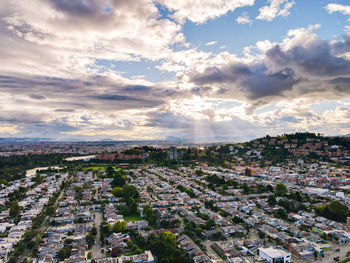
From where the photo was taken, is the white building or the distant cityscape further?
the distant cityscape

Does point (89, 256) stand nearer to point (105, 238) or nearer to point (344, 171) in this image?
point (105, 238)

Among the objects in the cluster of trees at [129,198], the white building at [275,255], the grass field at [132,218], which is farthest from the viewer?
the cluster of trees at [129,198]

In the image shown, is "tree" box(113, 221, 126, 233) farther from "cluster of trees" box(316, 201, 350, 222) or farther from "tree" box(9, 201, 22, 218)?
"cluster of trees" box(316, 201, 350, 222)

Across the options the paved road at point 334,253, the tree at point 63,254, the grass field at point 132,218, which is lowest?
the paved road at point 334,253

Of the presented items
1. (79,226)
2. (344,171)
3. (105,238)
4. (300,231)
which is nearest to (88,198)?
(79,226)

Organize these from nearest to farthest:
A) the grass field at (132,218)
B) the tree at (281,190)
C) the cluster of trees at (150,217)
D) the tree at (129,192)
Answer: the cluster of trees at (150,217)
the grass field at (132,218)
the tree at (129,192)
the tree at (281,190)

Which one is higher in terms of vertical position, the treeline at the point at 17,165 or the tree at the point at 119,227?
the treeline at the point at 17,165

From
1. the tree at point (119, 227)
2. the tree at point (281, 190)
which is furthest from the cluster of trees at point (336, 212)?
the tree at point (119, 227)

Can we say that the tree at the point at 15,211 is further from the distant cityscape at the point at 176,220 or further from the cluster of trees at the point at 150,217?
the cluster of trees at the point at 150,217

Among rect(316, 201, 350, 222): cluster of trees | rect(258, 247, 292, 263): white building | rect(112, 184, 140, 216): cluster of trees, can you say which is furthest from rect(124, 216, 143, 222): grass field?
rect(316, 201, 350, 222): cluster of trees
